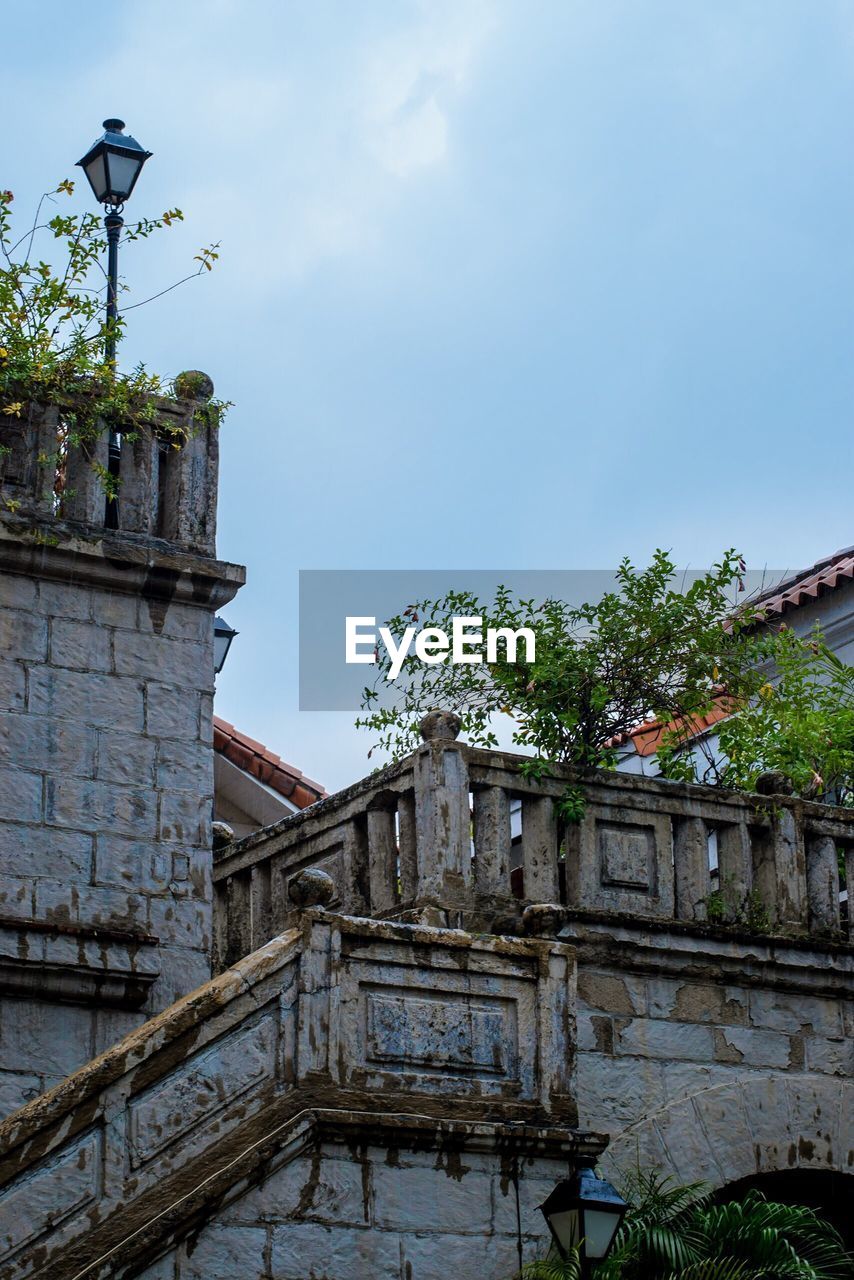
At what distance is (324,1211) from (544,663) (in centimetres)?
354

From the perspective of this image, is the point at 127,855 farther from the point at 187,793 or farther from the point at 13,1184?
the point at 13,1184

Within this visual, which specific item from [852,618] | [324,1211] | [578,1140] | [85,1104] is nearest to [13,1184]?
[85,1104]

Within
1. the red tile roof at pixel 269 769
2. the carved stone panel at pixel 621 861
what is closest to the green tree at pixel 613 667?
the carved stone panel at pixel 621 861

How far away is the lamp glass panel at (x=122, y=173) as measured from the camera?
10.9m

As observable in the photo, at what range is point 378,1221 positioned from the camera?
7191 mm

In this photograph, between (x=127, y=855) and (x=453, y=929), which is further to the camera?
(x=127, y=855)

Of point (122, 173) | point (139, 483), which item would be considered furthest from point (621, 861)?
point (122, 173)

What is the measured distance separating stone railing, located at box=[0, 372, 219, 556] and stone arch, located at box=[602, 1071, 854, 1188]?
345 centimetres

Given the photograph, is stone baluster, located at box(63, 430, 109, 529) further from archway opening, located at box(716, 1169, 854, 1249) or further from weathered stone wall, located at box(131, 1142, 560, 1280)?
archway opening, located at box(716, 1169, 854, 1249)

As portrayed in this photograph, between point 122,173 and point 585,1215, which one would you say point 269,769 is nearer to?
point 122,173

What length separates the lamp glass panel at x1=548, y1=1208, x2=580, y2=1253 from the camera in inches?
281

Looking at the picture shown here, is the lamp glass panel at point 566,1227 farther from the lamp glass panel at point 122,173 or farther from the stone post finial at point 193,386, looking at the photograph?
the lamp glass panel at point 122,173

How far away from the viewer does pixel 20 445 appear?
9.33 metres

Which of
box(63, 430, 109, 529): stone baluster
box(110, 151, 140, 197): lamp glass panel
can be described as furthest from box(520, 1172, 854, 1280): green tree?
box(110, 151, 140, 197): lamp glass panel
